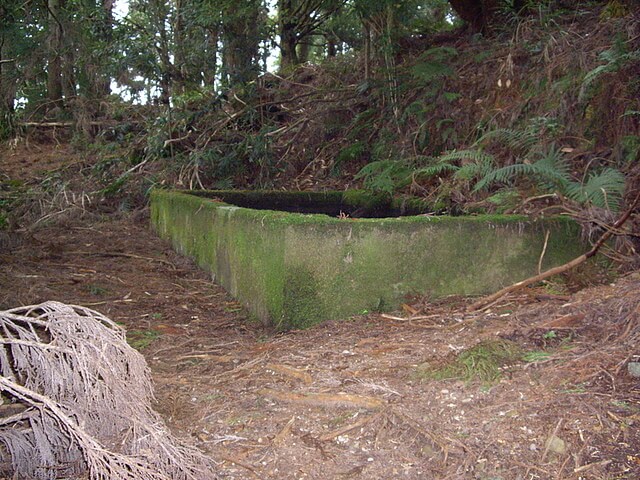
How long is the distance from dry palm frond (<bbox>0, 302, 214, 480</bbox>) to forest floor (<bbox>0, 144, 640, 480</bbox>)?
347 mm

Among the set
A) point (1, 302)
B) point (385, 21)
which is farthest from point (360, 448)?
point (385, 21)

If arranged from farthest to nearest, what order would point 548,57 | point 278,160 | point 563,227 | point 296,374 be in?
1. point 278,160
2. point 548,57
3. point 563,227
4. point 296,374

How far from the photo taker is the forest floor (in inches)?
92.4

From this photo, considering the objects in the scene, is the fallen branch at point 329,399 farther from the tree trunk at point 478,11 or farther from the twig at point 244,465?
the tree trunk at point 478,11

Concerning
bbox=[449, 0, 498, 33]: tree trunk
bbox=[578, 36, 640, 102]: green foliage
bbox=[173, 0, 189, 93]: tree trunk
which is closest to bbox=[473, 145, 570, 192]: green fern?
bbox=[578, 36, 640, 102]: green foliage

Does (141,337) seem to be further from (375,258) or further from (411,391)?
(411,391)

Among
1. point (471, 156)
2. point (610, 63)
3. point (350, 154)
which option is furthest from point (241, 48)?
point (610, 63)

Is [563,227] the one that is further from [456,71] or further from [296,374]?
[456,71]

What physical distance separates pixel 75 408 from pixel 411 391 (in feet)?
4.86

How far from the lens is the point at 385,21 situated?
27.5ft

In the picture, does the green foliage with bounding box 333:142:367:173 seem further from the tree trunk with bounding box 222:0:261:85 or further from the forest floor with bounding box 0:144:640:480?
the forest floor with bounding box 0:144:640:480

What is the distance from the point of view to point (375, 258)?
4.02 metres

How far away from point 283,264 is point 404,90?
196 inches

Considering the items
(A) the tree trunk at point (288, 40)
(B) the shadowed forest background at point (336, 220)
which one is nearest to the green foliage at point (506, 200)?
(B) the shadowed forest background at point (336, 220)
